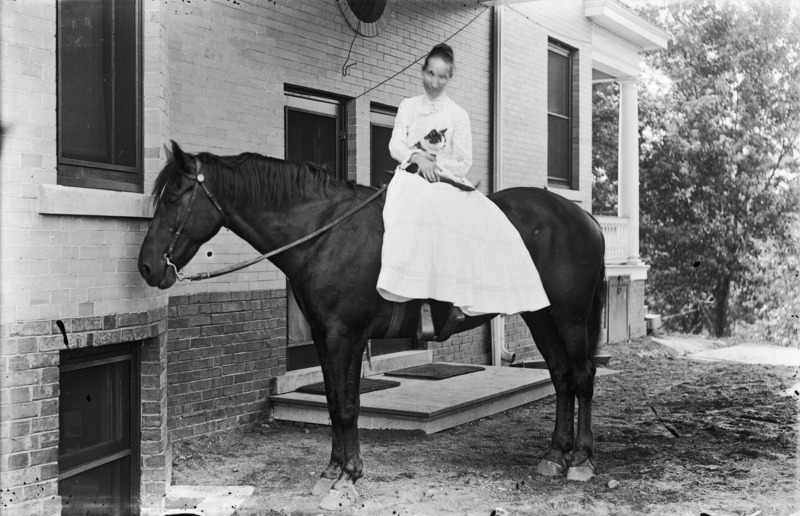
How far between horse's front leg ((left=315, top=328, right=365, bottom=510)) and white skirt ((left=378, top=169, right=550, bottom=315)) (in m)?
0.44

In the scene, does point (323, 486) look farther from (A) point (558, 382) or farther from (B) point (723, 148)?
(B) point (723, 148)

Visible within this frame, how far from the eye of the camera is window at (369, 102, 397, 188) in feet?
29.6

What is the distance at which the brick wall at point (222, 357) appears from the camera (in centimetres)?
655

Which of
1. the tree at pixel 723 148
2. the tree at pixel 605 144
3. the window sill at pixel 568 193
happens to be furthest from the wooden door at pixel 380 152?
the tree at pixel 605 144

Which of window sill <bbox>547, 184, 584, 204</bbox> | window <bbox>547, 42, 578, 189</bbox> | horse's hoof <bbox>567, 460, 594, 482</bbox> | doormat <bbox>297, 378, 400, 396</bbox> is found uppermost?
window <bbox>547, 42, 578, 189</bbox>

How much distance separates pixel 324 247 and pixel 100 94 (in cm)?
159

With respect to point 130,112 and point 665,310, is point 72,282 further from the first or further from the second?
point 665,310

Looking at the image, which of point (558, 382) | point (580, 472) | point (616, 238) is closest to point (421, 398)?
point (558, 382)

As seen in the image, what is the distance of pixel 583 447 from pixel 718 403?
362cm

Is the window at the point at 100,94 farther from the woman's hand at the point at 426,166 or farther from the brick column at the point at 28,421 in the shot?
the woman's hand at the point at 426,166

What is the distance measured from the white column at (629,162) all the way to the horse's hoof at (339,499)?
1246 cm

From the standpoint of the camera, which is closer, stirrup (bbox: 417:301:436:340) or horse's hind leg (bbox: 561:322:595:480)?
stirrup (bbox: 417:301:436:340)

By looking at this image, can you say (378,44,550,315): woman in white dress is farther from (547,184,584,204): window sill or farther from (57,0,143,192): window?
(547,184,584,204): window sill

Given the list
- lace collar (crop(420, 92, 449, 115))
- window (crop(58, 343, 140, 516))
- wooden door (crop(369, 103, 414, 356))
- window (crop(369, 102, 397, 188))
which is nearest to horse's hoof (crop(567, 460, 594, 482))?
lace collar (crop(420, 92, 449, 115))
